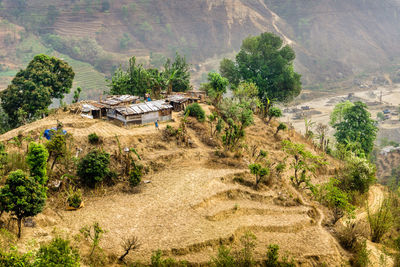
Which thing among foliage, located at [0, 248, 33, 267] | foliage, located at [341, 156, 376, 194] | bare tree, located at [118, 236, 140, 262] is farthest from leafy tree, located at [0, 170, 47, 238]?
foliage, located at [341, 156, 376, 194]

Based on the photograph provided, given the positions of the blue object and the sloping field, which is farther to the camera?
the blue object

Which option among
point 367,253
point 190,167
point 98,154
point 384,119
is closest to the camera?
point 367,253

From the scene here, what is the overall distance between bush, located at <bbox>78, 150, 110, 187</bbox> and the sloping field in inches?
35.0

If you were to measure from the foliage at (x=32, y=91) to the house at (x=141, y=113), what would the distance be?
25.7 feet

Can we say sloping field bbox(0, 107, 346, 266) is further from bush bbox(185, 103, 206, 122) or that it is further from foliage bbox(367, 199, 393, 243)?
bush bbox(185, 103, 206, 122)

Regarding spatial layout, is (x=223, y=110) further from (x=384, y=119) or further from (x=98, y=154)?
(x=384, y=119)

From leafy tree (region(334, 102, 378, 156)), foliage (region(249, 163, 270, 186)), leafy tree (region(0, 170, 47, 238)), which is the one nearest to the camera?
leafy tree (region(0, 170, 47, 238))

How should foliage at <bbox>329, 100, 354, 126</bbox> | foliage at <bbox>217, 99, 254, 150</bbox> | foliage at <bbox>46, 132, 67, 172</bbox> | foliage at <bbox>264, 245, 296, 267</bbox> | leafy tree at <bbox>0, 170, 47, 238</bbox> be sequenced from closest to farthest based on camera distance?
leafy tree at <bbox>0, 170, 47, 238</bbox> < foliage at <bbox>264, 245, 296, 267</bbox> < foliage at <bbox>46, 132, 67, 172</bbox> < foliage at <bbox>217, 99, 254, 150</bbox> < foliage at <bbox>329, 100, 354, 126</bbox>

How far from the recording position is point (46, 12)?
375 ft

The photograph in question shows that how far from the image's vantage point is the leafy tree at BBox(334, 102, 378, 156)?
38094 mm

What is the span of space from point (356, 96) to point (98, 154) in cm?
8576

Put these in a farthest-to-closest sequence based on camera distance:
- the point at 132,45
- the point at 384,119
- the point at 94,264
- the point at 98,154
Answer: the point at 132,45
the point at 384,119
the point at 98,154
the point at 94,264

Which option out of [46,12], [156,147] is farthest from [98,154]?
[46,12]

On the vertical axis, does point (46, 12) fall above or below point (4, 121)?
above
